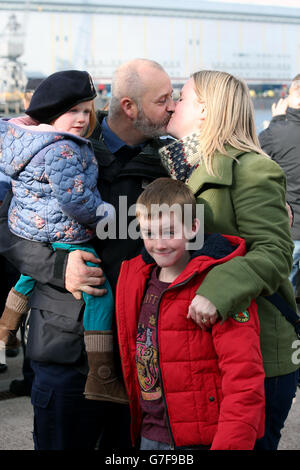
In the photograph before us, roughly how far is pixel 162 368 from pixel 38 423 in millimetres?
618

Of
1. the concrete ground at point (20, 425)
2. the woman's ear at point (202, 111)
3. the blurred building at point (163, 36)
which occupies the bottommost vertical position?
the concrete ground at point (20, 425)

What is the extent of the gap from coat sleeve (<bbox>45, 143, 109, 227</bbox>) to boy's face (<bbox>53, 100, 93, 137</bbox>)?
0.47 ft

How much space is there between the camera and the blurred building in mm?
21969

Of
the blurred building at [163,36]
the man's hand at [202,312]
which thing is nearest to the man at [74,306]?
the man's hand at [202,312]

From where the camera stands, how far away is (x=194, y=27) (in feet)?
76.9

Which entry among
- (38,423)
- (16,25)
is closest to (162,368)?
(38,423)

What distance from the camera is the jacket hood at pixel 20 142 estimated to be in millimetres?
1859

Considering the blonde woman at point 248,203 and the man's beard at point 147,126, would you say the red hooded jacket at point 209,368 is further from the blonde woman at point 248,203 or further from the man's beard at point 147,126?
the man's beard at point 147,126

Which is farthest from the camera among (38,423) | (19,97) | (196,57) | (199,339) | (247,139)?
(196,57)

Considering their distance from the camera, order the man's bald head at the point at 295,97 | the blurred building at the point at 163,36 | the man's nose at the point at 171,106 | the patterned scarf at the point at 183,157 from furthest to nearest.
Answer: the blurred building at the point at 163,36
the man's bald head at the point at 295,97
the man's nose at the point at 171,106
the patterned scarf at the point at 183,157

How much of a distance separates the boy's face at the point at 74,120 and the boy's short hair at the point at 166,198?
0.47 metres

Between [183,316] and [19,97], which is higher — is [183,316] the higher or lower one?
the higher one

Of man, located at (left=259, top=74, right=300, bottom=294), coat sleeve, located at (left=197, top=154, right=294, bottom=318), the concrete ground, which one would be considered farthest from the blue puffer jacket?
man, located at (left=259, top=74, right=300, bottom=294)
